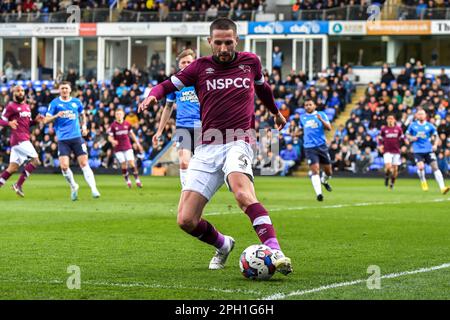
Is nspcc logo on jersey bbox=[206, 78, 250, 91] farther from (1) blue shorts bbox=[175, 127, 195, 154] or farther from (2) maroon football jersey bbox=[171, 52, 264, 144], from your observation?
(1) blue shorts bbox=[175, 127, 195, 154]

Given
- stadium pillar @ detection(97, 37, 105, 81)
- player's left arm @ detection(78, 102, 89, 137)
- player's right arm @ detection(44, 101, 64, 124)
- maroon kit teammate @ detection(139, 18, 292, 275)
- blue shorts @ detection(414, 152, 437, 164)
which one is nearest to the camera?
maroon kit teammate @ detection(139, 18, 292, 275)

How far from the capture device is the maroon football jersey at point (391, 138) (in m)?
32.5

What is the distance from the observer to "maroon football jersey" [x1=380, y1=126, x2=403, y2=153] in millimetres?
32500

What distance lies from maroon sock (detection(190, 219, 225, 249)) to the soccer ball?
0.80m

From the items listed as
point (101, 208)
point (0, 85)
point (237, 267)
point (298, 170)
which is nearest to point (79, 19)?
point (0, 85)

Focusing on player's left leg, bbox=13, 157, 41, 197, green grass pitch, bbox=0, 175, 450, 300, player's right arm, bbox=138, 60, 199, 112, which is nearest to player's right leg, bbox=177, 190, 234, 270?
green grass pitch, bbox=0, 175, 450, 300

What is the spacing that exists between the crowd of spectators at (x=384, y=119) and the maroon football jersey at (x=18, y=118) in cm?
1925

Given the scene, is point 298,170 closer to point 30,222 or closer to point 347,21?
point 347,21

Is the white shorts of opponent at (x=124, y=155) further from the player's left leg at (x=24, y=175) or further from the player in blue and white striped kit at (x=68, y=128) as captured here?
the player in blue and white striped kit at (x=68, y=128)

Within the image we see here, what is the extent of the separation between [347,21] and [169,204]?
32.5 meters

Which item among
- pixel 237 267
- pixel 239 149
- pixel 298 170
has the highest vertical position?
pixel 239 149

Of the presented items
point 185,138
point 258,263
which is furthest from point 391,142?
point 258,263

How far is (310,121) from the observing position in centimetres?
2525

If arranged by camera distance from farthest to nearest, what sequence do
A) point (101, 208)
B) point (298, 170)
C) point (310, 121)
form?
point (298, 170) < point (310, 121) < point (101, 208)
